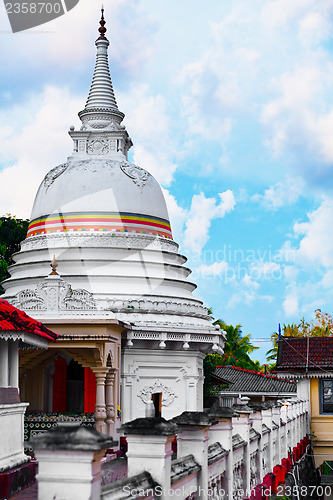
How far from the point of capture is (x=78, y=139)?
30.9m

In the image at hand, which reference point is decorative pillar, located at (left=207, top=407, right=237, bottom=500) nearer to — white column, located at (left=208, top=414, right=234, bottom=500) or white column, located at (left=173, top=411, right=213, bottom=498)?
white column, located at (left=208, top=414, right=234, bottom=500)

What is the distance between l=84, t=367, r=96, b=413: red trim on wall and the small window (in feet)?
34.2

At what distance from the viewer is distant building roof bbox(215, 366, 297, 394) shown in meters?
41.8

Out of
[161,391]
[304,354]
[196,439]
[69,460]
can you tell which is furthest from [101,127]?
[69,460]

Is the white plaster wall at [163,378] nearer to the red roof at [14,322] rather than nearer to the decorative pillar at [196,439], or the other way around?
the red roof at [14,322]

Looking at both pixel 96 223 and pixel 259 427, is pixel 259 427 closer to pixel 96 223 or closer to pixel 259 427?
pixel 259 427

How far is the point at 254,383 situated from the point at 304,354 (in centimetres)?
1196

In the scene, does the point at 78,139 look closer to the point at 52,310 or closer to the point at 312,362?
the point at 52,310

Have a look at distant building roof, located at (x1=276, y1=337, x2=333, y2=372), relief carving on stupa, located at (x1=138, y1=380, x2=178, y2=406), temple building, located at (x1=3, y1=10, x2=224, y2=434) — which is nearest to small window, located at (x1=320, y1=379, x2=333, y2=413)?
distant building roof, located at (x1=276, y1=337, x2=333, y2=372)

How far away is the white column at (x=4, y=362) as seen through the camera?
13109 millimetres

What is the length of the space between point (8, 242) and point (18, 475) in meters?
30.6

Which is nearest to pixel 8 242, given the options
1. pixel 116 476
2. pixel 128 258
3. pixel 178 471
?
pixel 128 258

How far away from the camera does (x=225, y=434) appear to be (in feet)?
40.8

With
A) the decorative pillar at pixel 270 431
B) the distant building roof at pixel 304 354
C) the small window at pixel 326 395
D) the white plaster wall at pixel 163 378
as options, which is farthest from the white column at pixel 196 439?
the small window at pixel 326 395
